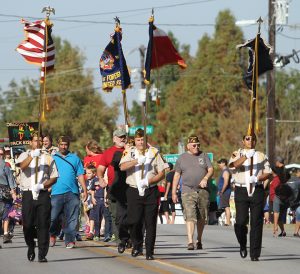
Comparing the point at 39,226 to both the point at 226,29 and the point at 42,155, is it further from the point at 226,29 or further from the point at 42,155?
the point at 226,29

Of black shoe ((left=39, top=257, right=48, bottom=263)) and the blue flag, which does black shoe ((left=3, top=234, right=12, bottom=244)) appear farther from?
black shoe ((left=39, top=257, right=48, bottom=263))

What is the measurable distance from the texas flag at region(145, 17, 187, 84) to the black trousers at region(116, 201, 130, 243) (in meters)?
2.28

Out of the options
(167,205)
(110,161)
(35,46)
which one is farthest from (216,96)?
(110,161)

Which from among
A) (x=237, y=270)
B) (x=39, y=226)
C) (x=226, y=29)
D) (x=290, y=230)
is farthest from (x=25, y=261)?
(x=226, y=29)

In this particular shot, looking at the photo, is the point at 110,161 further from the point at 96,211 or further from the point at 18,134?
the point at 18,134

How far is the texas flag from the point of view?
19.9m

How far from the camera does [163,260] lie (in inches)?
695

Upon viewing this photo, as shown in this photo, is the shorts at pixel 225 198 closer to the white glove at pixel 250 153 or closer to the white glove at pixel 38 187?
the white glove at pixel 250 153

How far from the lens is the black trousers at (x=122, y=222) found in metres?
18.7

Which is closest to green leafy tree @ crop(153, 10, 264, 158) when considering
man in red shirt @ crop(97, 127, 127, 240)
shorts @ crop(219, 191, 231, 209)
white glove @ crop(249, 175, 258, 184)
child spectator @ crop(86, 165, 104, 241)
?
shorts @ crop(219, 191, 231, 209)

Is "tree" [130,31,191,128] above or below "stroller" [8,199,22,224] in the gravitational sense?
above

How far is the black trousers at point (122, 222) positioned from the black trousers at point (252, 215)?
1797 mm

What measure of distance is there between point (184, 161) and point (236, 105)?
1980 inches

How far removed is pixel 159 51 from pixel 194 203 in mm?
2650
